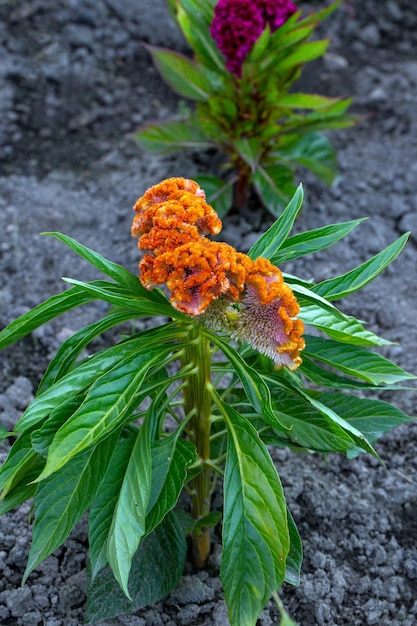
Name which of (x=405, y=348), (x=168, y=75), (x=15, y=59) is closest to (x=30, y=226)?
(x=168, y=75)

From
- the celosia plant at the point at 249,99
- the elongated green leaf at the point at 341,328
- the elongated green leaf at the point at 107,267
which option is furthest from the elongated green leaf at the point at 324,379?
the celosia plant at the point at 249,99

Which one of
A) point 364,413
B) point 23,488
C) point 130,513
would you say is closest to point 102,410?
point 130,513

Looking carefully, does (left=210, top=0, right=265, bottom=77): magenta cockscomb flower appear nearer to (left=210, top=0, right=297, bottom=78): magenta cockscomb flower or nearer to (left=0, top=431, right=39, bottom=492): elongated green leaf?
(left=210, top=0, right=297, bottom=78): magenta cockscomb flower

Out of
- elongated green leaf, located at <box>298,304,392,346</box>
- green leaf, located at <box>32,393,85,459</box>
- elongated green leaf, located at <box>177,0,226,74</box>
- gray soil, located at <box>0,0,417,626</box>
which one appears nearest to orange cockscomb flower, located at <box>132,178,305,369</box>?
elongated green leaf, located at <box>298,304,392,346</box>

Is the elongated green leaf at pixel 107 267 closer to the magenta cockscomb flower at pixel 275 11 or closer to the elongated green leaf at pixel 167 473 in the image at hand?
the elongated green leaf at pixel 167 473

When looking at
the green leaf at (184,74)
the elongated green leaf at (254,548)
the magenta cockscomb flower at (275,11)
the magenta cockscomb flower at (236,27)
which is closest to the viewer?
the elongated green leaf at (254,548)

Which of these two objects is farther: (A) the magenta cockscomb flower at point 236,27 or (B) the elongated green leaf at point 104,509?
(A) the magenta cockscomb flower at point 236,27

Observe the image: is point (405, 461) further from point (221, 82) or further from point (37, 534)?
point (221, 82)
